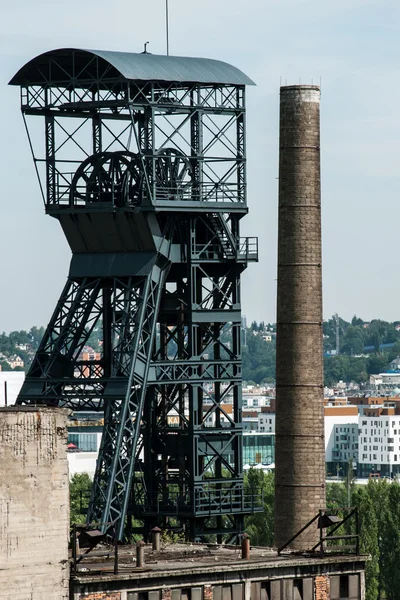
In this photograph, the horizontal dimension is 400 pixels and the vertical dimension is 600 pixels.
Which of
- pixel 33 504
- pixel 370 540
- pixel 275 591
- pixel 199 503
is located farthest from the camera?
pixel 370 540

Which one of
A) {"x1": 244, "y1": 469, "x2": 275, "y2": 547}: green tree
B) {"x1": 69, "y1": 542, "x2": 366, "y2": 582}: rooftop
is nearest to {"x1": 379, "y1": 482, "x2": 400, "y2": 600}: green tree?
{"x1": 244, "y1": 469, "x2": 275, "y2": 547}: green tree

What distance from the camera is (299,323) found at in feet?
244

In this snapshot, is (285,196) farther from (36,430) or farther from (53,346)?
(36,430)

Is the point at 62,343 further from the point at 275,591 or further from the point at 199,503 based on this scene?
the point at 275,591

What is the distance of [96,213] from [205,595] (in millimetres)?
23438

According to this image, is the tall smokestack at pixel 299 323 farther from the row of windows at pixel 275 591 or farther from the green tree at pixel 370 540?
the green tree at pixel 370 540

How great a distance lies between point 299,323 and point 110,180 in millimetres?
8386

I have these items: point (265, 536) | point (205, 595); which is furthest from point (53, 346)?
point (265, 536)

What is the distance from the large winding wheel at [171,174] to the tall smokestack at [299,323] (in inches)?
146

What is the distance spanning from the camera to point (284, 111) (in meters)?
75.9

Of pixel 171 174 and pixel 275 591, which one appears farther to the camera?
pixel 171 174

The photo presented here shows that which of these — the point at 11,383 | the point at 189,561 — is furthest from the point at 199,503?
the point at 11,383

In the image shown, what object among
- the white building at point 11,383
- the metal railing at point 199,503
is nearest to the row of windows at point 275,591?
the metal railing at point 199,503

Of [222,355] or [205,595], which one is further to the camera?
[222,355]
